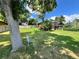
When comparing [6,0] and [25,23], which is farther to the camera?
[25,23]

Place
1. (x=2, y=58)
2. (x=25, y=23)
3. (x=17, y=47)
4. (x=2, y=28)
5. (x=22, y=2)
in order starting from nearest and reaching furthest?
(x=2, y=58) < (x=17, y=47) < (x=22, y=2) < (x=2, y=28) < (x=25, y=23)

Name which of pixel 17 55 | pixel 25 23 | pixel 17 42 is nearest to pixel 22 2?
pixel 17 42

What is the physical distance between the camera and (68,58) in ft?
30.1

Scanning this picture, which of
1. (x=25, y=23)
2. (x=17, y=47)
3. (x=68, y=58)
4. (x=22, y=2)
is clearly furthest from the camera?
(x=25, y=23)

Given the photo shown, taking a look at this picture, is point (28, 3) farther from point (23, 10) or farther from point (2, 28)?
point (2, 28)

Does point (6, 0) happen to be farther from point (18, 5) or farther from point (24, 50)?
point (24, 50)

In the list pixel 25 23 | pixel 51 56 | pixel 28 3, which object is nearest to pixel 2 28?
pixel 25 23

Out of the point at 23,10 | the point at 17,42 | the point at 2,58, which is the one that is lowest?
the point at 2,58

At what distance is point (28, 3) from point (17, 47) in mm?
3130

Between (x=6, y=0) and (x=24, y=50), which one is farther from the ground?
(x=6, y=0)

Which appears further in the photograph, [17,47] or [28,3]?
[28,3]

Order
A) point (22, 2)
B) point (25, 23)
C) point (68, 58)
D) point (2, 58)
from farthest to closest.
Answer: point (25, 23) → point (22, 2) → point (2, 58) → point (68, 58)

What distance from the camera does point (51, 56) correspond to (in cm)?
938

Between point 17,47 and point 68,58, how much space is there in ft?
10.2
